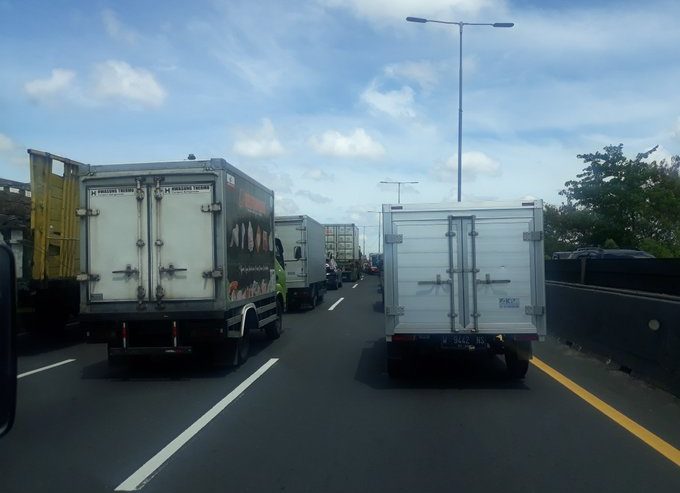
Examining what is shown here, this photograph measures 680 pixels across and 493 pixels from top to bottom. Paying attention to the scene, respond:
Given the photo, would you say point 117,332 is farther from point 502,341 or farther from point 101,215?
point 502,341

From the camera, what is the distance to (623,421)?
728 cm

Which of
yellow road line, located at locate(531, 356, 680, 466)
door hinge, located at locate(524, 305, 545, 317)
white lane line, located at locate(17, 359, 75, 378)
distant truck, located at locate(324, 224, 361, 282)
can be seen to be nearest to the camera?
yellow road line, located at locate(531, 356, 680, 466)

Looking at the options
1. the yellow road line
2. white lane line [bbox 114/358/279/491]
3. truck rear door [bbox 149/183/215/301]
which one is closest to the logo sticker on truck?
the yellow road line

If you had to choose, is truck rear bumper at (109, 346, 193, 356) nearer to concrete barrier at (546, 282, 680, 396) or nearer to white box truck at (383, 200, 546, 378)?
white box truck at (383, 200, 546, 378)

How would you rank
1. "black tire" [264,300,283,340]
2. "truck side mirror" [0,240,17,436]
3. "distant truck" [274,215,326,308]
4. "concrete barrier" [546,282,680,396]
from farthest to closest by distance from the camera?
"distant truck" [274,215,326,308] < "black tire" [264,300,283,340] < "concrete barrier" [546,282,680,396] < "truck side mirror" [0,240,17,436]

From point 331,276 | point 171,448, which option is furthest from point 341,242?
point 171,448

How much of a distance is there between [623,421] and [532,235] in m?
2.85

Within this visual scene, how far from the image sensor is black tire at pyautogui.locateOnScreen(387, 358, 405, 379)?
977cm

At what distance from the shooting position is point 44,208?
13078 mm

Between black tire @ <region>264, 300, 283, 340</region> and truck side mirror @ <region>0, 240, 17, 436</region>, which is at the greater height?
truck side mirror @ <region>0, 240, 17, 436</region>

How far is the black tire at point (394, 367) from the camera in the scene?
977 centimetres

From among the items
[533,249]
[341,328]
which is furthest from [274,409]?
[341,328]

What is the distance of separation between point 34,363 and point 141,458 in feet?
23.2

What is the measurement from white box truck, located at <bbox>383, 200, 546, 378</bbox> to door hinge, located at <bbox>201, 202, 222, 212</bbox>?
2598mm
